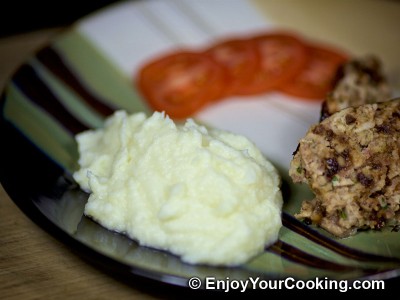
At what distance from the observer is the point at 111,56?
5.19 m

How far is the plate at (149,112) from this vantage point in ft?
9.77

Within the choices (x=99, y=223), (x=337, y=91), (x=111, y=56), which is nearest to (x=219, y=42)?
(x=111, y=56)

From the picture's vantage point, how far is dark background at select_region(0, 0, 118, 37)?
692cm

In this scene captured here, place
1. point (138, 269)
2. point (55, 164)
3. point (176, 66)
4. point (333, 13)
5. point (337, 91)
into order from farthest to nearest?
point (333, 13) < point (176, 66) < point (337, 91) < point (55, 164) < point (138, 269)

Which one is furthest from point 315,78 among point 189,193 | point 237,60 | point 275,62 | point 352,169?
point 189,193

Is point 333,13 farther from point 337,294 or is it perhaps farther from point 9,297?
point 9,297

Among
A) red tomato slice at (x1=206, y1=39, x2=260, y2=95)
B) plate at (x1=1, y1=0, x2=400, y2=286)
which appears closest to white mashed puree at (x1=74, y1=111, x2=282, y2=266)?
plate at (x1=1, y1=0, x2=400, y2=286)

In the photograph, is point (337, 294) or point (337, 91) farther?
point (337, 91)

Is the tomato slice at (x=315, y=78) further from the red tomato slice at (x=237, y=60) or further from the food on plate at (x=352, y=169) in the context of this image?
the food on plate at (x=352, y=169)

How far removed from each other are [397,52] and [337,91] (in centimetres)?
152

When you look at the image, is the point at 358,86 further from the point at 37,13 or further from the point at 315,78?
the point at 37,13

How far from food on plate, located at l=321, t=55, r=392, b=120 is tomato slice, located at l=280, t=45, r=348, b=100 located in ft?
1.08
